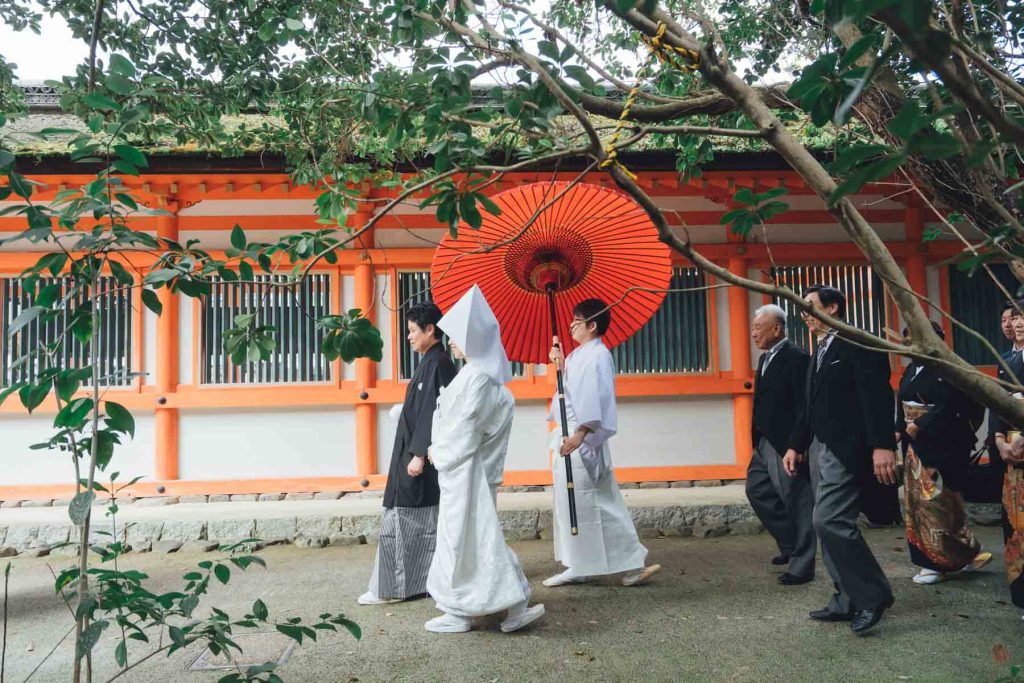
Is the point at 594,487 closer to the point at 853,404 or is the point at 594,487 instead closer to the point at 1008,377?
the point at 853,404

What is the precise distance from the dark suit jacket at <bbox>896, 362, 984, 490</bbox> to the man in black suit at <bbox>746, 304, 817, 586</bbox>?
77cm

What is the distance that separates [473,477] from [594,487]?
3.77 ft

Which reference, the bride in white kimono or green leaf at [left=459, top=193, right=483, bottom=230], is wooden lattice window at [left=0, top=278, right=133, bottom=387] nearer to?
the bride in white kimono

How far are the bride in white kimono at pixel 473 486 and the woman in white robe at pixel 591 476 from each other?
692 mm

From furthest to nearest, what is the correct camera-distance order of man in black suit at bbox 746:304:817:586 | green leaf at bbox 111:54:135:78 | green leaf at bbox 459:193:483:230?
man in black suit at bbox 746:304:817:586
green leaf at bbox 459:193:483:230
green leaf at bbox 111:54:135:78

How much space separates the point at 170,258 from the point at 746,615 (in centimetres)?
377

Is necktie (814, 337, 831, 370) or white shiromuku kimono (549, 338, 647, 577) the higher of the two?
necktie (814, 337, 831, 370)

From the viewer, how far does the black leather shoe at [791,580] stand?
16.1 ft

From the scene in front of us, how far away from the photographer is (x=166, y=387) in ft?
23.7

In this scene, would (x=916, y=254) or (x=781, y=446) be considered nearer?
(x=781, y=446)

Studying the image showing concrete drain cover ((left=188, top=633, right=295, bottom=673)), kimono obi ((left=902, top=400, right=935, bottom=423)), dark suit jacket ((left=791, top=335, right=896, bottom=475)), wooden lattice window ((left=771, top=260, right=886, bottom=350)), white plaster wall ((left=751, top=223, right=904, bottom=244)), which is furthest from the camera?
white plaster wall ((left=751, top=223, right=904, bottom=244))

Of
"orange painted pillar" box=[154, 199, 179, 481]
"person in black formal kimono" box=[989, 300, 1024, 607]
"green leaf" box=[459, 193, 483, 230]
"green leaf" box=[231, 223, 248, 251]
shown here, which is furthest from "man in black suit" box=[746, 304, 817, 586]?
"orange painted pillar" box=[154, 199, 179, 481]

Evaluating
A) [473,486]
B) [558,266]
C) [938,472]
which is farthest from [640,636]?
[938,472]

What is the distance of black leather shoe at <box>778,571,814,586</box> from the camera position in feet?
16.1
